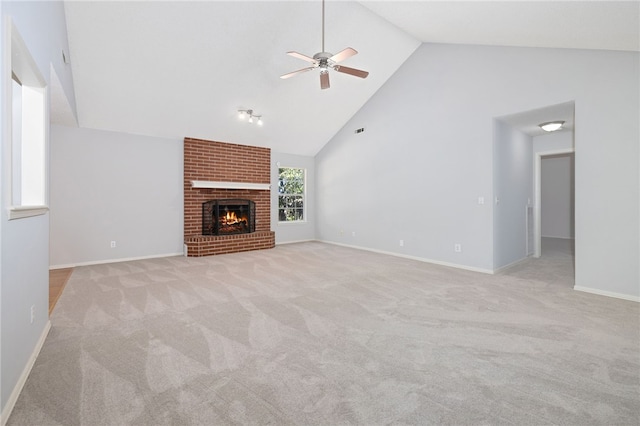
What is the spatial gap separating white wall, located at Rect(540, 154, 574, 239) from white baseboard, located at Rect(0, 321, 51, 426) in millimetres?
10600

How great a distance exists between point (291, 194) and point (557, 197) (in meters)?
7.55

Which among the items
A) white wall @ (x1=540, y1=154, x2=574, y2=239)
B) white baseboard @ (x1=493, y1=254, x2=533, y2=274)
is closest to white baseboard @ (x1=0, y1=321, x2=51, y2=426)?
white baseboard @ (x1=493, y1=254, x2=533, y2=274)

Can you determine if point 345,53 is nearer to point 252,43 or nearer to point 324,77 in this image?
point 324,77

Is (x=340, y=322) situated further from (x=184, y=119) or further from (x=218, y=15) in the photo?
(x=184, y=119)

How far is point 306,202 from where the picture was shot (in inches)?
319

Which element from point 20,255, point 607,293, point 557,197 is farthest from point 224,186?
point 557,197

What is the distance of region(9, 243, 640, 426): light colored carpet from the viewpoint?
5.24 feet

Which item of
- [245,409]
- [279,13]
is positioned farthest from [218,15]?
[245,409]

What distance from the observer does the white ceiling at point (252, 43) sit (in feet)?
10.8

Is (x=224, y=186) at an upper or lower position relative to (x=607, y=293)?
upper

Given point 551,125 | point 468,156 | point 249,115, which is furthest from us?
point 249,115

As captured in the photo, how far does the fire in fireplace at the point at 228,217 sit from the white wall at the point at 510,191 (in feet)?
16.3

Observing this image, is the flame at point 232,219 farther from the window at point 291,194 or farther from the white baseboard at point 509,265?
the white baseboard at point 509,265

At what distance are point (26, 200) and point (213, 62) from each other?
3130 mm
